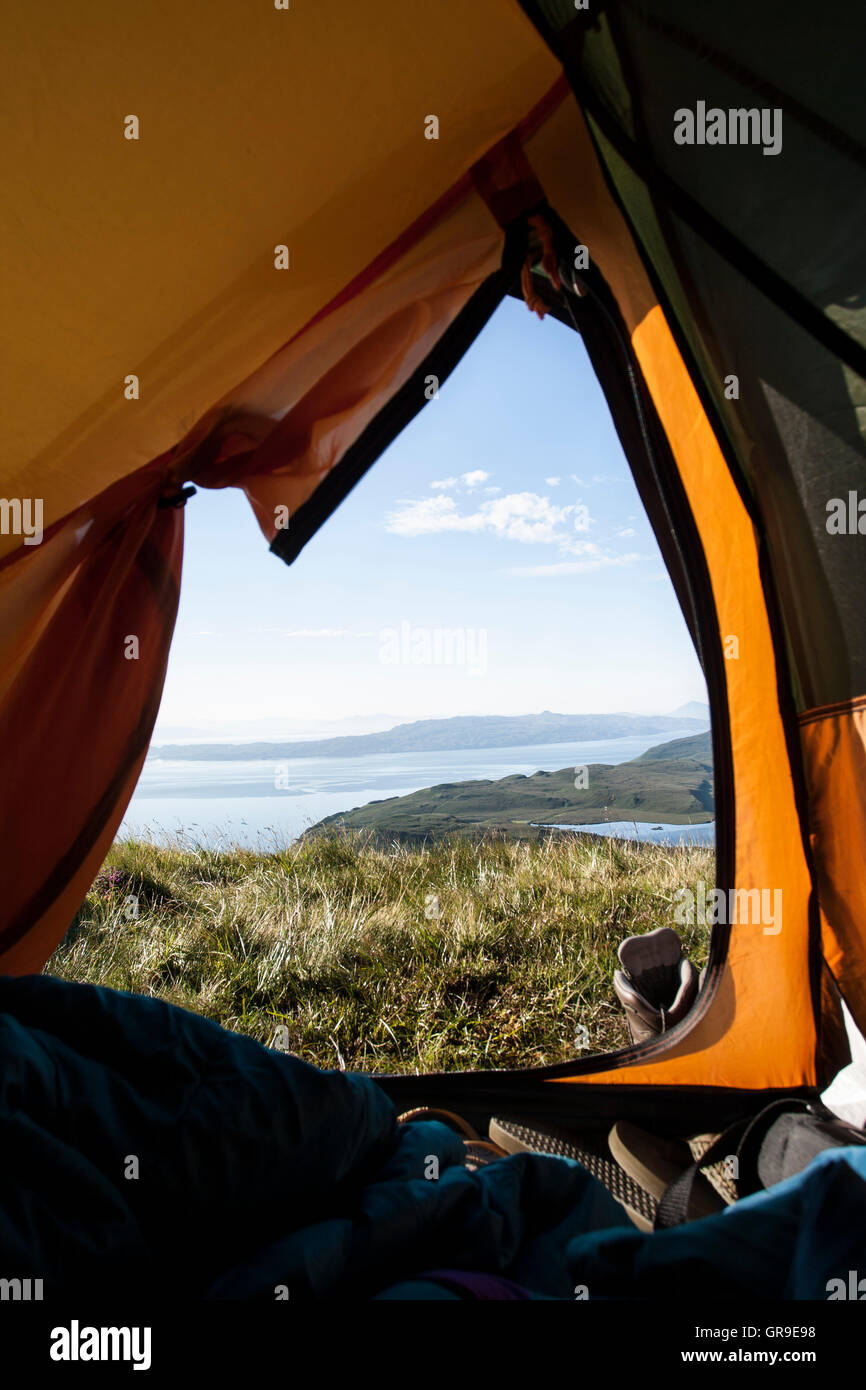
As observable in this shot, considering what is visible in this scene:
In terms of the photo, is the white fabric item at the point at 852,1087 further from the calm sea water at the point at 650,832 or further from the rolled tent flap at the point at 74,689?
the calm sea water at the point at 650,832

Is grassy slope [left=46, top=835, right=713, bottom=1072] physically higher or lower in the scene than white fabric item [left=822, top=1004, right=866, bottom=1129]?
lower

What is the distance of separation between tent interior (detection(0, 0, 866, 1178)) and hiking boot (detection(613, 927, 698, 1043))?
14 cm

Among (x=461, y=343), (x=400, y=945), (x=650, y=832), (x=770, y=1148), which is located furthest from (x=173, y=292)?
(x=650, y=832)

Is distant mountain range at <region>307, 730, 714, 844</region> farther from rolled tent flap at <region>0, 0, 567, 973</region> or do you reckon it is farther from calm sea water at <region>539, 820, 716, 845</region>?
rolled tent flap at <region>0, 0, 567, 973</region>

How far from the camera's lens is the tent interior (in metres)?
1.15

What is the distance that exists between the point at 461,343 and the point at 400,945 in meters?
2.09

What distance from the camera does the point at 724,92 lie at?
1172 millimetres

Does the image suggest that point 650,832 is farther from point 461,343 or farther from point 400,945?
point 461,343

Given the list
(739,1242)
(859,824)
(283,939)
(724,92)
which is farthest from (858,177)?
(283,939)

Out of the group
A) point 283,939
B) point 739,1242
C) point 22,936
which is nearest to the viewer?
point 739,1242

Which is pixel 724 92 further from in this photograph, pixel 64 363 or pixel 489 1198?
pixel 489 1198

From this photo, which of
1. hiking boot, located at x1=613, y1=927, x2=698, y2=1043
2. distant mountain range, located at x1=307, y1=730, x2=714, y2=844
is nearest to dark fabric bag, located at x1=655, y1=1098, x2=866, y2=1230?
hiking boot, located at x1=613, y1=927, x2=698, y2=1043

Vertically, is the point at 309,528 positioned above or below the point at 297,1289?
above

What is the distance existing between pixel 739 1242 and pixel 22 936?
1607 mm
